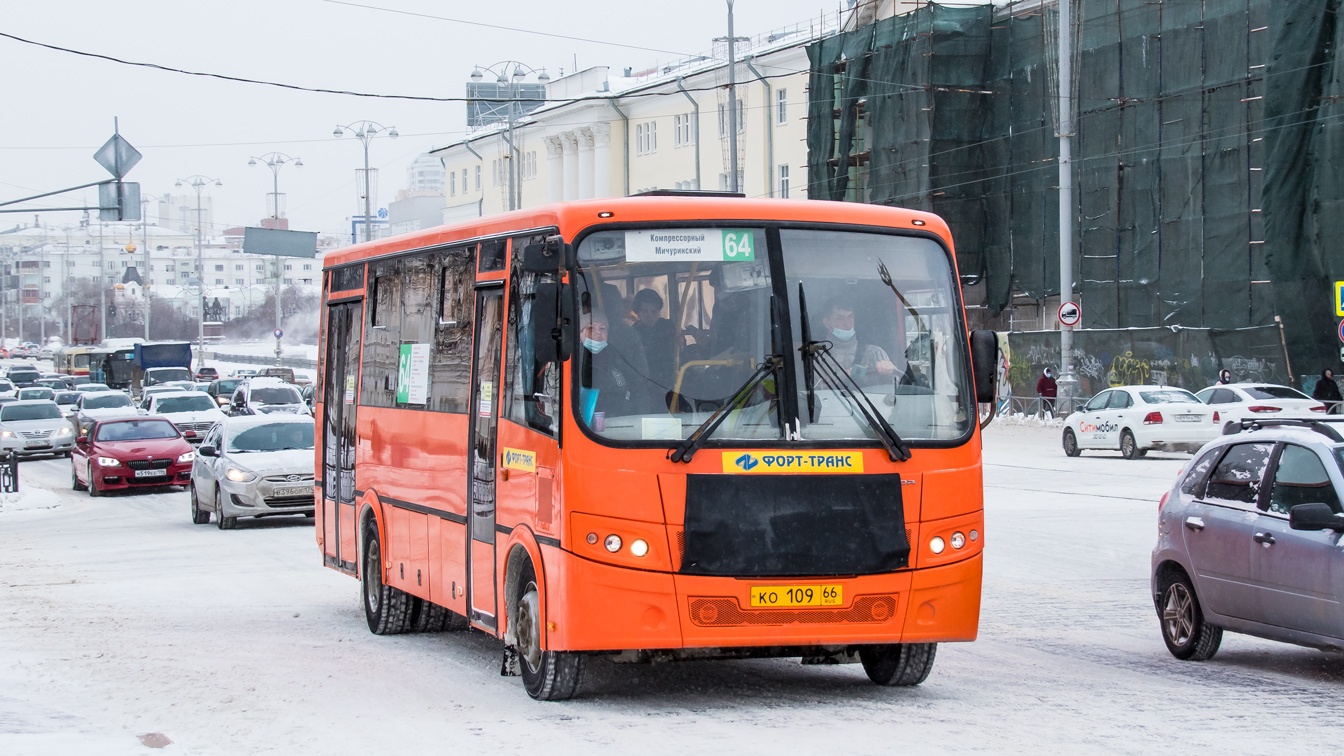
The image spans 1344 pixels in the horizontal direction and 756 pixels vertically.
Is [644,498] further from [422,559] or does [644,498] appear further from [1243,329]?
[1243,329]

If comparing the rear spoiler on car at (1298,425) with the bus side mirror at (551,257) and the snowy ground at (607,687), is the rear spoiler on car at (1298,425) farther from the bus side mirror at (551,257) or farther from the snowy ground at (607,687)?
the bus side mirror at (551,257)

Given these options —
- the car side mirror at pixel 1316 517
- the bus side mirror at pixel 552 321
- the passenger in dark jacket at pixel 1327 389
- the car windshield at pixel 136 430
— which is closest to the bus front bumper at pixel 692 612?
the bus side mirror at pixel 552 321

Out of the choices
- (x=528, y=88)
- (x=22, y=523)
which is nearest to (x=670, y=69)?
(x=528, y=88)

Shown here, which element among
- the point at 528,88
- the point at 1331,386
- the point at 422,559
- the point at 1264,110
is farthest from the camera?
the point at 528,88

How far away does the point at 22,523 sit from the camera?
82.3 feet

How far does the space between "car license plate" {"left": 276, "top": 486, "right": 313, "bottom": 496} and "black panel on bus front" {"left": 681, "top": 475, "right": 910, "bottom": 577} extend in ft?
48.4

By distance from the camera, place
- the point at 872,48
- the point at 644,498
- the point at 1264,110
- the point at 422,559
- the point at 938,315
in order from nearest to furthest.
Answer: the point at 644,498 → the point at 938,315 → the point at 422,559 → the point at 1264,110 → the point at 872,48

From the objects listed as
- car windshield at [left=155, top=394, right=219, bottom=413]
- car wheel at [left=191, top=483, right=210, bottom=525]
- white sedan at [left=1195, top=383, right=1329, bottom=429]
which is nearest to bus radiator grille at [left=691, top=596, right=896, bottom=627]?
car wheel at [left=191, top=483, right=210, bottom=525]

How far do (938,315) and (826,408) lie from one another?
37.4 inches

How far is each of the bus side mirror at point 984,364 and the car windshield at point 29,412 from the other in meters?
38.1

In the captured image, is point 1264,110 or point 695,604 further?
point 1264,110

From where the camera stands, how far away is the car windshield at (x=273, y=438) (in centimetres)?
2292

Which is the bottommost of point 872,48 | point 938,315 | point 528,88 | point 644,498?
point 644,498

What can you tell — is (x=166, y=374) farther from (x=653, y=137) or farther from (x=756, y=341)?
(x=756, y=341)
